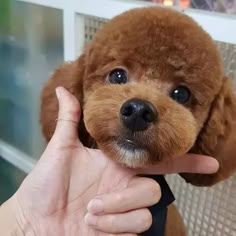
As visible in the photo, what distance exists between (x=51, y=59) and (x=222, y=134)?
0.89 meters

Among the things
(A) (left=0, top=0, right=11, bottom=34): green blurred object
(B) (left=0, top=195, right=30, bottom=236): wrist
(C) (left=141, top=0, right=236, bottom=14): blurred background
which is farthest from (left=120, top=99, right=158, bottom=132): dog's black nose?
(A) (left=0, top=0, right=11, bottom=34): green blurred object

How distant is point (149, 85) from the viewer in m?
0.69

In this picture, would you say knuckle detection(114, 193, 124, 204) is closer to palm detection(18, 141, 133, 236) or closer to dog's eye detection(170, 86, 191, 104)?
palm detection(18, 141, 133, 236)

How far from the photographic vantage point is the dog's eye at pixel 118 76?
0.71 m

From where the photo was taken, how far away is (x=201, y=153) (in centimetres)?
76

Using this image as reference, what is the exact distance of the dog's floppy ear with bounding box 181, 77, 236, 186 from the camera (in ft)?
2.38

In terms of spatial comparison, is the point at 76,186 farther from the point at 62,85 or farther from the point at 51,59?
the point at 51,59

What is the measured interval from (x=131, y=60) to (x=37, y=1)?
0.83m

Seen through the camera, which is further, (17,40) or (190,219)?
(17,40)

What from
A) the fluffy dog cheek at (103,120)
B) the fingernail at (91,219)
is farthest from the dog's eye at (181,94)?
the fingernail at (91,219)

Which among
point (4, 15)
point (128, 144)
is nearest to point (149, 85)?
point (128, 144)

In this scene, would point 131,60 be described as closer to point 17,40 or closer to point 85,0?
point 85,0

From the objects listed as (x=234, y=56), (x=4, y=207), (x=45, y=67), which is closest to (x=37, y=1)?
(x=45, y=67)

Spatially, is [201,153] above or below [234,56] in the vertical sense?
below
